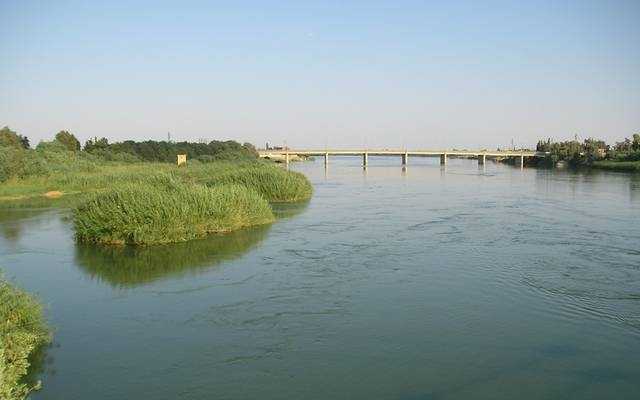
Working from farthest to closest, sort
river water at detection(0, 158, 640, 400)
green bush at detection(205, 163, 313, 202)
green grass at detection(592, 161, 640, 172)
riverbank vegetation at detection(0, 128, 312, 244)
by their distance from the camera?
green grass at detection(592, 161, 640, 172) < green bush at detection(205, 163, 313, 202) < riverbank vegetation at detection(0, 128, 312, 244) < river water at detection(0, 158, 640, 400)

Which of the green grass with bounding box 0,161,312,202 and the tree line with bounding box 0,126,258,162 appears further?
the tree line with bounding box 0,126,258,162

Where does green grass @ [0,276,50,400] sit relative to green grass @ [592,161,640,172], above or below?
below

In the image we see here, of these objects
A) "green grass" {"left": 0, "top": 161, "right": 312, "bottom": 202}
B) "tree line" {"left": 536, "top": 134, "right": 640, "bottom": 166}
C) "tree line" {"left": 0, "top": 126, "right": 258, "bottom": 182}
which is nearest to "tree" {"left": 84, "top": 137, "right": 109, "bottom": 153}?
"tree line" {"left": 0, "top": 126, "right": 258, "bottom": 182}

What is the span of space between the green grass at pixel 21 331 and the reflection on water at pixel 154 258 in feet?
15.8

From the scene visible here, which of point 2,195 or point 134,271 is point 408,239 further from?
point 2,195

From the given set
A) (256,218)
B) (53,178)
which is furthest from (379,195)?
(53,178)

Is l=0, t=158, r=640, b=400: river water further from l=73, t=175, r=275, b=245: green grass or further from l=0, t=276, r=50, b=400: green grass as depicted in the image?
l=73, t=175, r=275, b=245: green grass

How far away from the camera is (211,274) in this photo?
51.6 feet

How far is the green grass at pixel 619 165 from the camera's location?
221 feet

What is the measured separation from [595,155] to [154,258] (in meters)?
79.3

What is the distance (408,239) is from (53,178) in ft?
97.2

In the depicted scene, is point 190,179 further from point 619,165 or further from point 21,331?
point 619,165

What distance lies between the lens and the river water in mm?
8961

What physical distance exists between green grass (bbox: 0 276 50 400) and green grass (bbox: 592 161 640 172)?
69.6 meters
